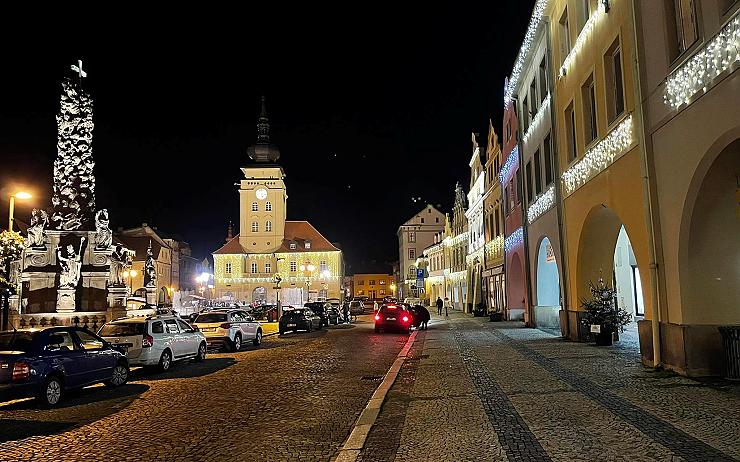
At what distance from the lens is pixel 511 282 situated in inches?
1351

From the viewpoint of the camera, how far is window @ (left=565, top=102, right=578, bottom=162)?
19906mm

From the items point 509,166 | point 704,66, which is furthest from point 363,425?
point 509,166

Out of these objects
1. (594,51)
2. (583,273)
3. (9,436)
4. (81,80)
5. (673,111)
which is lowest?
(9,436)

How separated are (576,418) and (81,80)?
1397 inches

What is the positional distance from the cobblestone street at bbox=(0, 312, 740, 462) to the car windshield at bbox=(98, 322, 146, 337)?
1242mm

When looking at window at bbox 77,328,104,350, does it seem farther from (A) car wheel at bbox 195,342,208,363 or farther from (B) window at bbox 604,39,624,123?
(B) window at bbox 604,39,624,123

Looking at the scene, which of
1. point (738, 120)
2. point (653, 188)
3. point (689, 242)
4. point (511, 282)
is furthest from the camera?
point (511, 282)

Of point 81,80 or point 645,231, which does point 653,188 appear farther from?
point 81,80

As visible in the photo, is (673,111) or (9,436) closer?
(9,436)

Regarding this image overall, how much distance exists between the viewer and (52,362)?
1112 cm

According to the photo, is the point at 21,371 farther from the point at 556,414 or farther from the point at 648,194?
the point at 648,194

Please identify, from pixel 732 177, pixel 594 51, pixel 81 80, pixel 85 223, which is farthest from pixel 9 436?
pixel 81 80

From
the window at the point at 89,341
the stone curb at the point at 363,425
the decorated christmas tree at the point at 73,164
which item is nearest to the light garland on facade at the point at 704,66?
the stone curb at the point at 363,425

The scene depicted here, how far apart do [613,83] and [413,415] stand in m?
11.0
